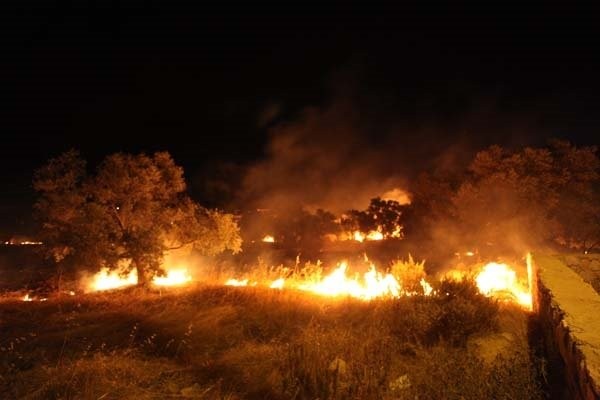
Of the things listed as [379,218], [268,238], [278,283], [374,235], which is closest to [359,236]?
[374,235]

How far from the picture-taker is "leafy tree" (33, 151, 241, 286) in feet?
38.1

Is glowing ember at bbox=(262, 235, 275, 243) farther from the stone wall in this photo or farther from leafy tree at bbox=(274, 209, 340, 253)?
the stone wall

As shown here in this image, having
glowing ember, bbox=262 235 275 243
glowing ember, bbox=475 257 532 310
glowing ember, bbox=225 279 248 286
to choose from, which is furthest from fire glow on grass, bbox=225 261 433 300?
glowing ember, bbox=262 235 275 243

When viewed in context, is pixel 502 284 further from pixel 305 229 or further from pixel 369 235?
pixel 305 229

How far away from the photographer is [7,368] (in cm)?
543

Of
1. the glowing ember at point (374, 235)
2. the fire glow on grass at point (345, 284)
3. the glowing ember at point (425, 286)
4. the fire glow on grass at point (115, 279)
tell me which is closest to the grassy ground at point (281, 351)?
the glowing ember at point (425, 286)

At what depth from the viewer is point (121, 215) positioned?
41.0ft

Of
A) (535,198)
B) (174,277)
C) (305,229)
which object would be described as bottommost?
(174,277)

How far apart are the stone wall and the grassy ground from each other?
Result: 0.35 m

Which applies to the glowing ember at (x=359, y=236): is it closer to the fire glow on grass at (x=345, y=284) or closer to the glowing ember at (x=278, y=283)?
the fire glow on grass at (x=345, y=284)

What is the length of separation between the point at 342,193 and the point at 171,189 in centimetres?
2201

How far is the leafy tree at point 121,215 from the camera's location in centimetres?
1160

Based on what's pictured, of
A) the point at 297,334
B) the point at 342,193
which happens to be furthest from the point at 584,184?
the point at 342,193

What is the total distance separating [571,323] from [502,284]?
482 cm
